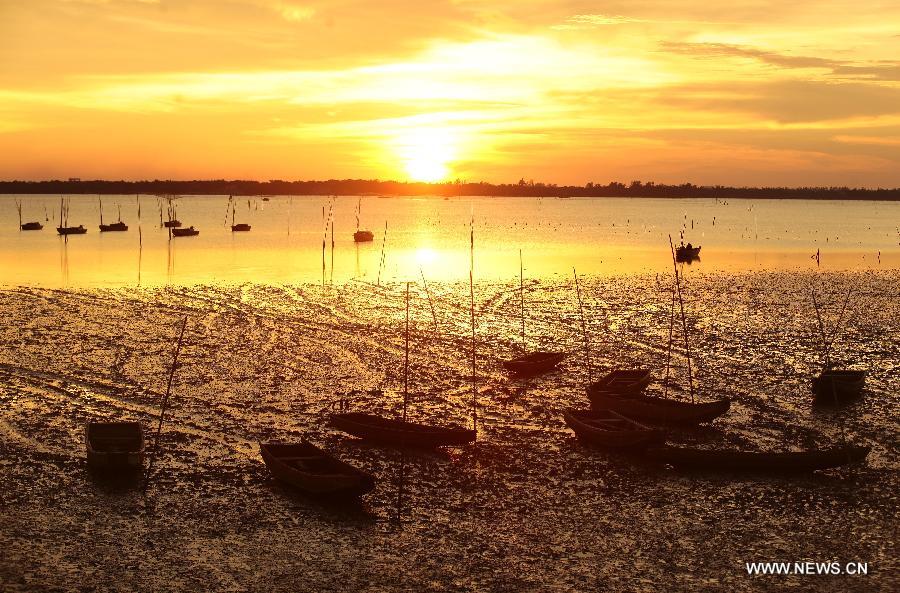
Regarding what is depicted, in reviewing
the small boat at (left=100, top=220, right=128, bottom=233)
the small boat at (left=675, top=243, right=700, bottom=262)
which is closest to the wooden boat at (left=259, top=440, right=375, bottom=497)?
the small boat at (left=675, top=243, right=700, bottom=262)

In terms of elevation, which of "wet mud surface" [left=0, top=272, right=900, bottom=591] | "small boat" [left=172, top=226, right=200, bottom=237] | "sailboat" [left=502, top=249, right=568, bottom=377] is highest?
"small boat" [left=172, top=226, right=200, bottom=237]

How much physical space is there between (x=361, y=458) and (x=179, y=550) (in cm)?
749

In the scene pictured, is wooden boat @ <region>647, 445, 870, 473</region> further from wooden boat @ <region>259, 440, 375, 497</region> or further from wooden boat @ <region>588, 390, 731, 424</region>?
wooden boat @ <region>259, 440, 375, 497</region>

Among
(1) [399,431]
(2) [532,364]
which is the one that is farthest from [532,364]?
(1) [399,431]

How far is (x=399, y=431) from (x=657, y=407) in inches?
370

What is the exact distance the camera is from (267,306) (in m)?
55.6

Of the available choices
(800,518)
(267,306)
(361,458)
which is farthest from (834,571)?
(267,306)

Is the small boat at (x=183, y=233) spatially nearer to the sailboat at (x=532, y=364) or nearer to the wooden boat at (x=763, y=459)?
the sailboat at (x=532, y=364)

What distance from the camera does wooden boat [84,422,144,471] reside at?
2477cm

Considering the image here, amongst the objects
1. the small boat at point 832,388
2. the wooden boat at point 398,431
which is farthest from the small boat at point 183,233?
the small boat at point 832,388

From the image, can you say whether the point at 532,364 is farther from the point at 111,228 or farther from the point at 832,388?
the point at 111,228

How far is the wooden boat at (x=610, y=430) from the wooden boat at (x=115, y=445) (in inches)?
526

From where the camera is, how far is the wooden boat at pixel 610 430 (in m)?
27.4

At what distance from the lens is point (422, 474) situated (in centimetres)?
2595
